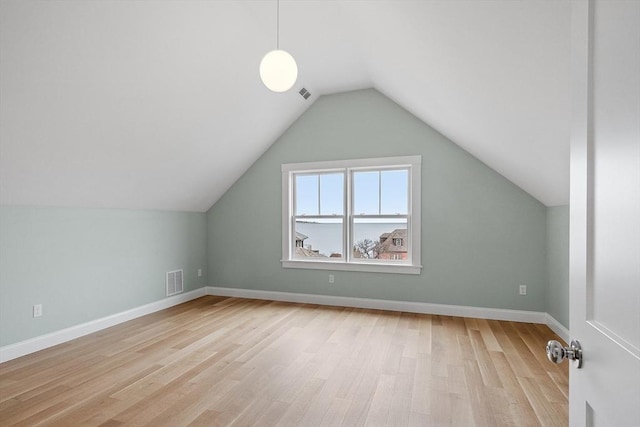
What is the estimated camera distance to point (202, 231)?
5.58 metres

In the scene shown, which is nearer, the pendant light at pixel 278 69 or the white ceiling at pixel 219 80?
the white ceiling at pixel 219 80

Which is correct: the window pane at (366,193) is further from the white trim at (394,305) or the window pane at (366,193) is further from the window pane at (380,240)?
the white trim at (394,305)

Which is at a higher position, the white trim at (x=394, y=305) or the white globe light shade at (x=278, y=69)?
the white globe light shade at (x=278, y=69)

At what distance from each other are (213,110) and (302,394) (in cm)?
311

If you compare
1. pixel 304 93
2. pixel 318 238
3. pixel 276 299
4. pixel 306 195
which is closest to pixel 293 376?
pixel 276 299

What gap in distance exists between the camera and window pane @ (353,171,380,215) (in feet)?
15.8

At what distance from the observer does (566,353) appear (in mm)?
885

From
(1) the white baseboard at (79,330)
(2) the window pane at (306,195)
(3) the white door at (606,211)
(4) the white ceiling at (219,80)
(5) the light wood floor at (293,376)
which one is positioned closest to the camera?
(3) the white door at (606,211)

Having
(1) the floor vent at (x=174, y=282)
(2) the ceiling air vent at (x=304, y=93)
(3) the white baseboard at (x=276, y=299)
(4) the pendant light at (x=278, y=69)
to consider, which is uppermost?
(2) the ceiling air vent at (x=304, y=93)

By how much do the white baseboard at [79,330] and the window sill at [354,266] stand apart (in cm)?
179

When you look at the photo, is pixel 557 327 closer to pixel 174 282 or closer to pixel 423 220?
pixel 423 220

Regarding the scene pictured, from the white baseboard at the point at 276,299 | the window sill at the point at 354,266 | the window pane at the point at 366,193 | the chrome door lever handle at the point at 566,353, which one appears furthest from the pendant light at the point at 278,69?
the white baseboard at the point at 276,299

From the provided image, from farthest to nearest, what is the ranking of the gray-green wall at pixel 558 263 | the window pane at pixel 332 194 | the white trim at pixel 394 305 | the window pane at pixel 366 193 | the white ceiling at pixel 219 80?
the window pane at pixel 332 194 → the window pane at pixel 366 193 → the white trim at pixel 394 305 → the gray-green wall at pixel 558 263 → the white ceiling at pixel 219 80

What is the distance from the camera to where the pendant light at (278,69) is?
2678 mm
